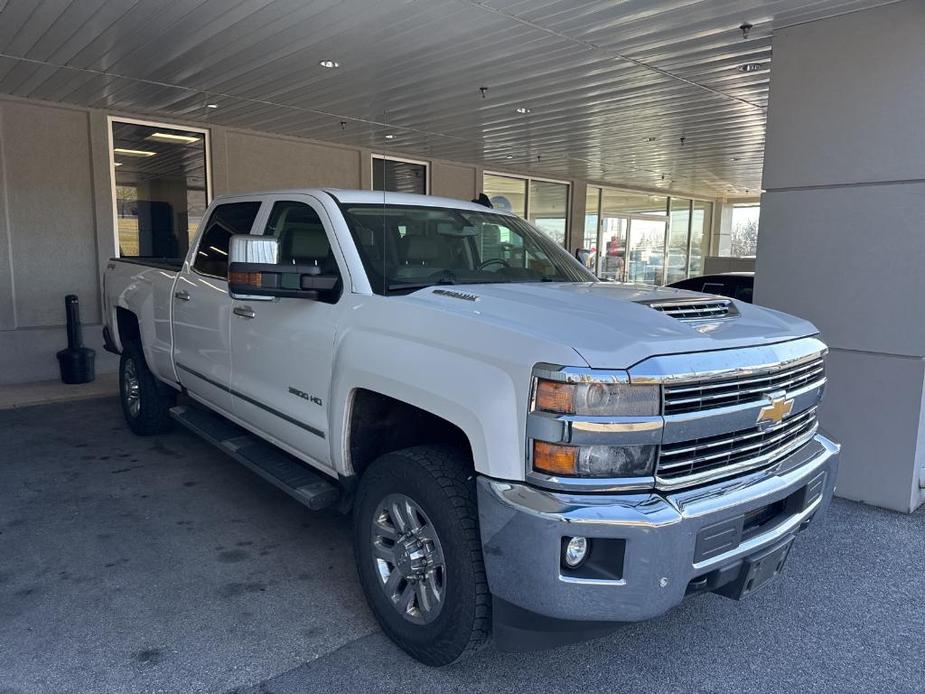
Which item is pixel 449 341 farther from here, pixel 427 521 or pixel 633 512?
pixel 633 512

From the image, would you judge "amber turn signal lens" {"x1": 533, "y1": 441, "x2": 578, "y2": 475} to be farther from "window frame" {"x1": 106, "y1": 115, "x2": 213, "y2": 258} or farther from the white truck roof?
"window frame" {"x1": 106, "y1": 115, "x2": 213, "y2": 258}

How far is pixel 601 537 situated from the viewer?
2219 mm

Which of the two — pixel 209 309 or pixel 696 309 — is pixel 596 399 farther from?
pixel 209 309

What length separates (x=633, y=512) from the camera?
2240 millimetres

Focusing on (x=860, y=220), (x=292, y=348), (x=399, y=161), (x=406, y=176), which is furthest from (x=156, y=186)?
(x=860, y=220)

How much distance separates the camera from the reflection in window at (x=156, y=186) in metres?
9.55

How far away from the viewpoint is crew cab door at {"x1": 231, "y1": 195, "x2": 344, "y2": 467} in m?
3.39

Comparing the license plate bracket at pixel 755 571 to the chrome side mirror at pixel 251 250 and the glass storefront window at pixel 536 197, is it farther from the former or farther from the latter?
A: the glass storefront window at pixel 536 197

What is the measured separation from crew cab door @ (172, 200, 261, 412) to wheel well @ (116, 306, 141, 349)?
133cm

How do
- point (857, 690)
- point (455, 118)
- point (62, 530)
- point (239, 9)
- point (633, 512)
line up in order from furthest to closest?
point (455, 118) → point (239, 9) → point (62, 530) → point (857, 690) → point (633, 512)

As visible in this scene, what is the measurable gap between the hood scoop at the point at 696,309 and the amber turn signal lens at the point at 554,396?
78cm

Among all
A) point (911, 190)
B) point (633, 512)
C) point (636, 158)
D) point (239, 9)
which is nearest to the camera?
point (633, 512)

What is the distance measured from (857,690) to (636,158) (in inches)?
446

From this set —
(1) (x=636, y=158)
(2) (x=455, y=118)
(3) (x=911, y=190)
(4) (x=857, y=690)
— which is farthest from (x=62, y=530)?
(1) (x=636, y=158)
